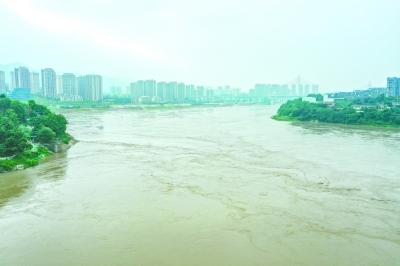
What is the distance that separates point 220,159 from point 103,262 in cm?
622

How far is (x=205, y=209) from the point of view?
243 inches

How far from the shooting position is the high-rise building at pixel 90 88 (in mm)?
44719

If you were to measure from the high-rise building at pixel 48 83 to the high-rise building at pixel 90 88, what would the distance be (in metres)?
2.92

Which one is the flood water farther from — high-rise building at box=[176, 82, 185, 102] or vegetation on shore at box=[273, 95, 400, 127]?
high-rise building at box=[176, 82, 185, 102]

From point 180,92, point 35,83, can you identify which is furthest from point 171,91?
point 35,83

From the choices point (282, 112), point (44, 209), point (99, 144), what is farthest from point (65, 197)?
point (282, 112)

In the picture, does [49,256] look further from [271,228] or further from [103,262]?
[271,228]

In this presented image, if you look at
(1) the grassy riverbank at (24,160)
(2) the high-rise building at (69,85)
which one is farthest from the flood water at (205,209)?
(2) the high-rise building at (69,85)

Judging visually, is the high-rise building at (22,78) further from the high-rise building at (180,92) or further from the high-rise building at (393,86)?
the high-rise building at (393,86)

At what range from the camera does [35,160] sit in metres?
9.53

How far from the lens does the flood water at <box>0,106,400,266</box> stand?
4633mm

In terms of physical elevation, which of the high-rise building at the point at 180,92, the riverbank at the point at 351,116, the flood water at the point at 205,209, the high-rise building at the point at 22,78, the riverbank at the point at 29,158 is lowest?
the flood water at the point at 205,209

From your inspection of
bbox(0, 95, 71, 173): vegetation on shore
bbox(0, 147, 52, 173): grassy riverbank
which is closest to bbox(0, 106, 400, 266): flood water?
bbox(0, 147, 52, 173): grassy riverbank

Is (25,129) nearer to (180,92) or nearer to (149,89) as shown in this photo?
(149,89)
